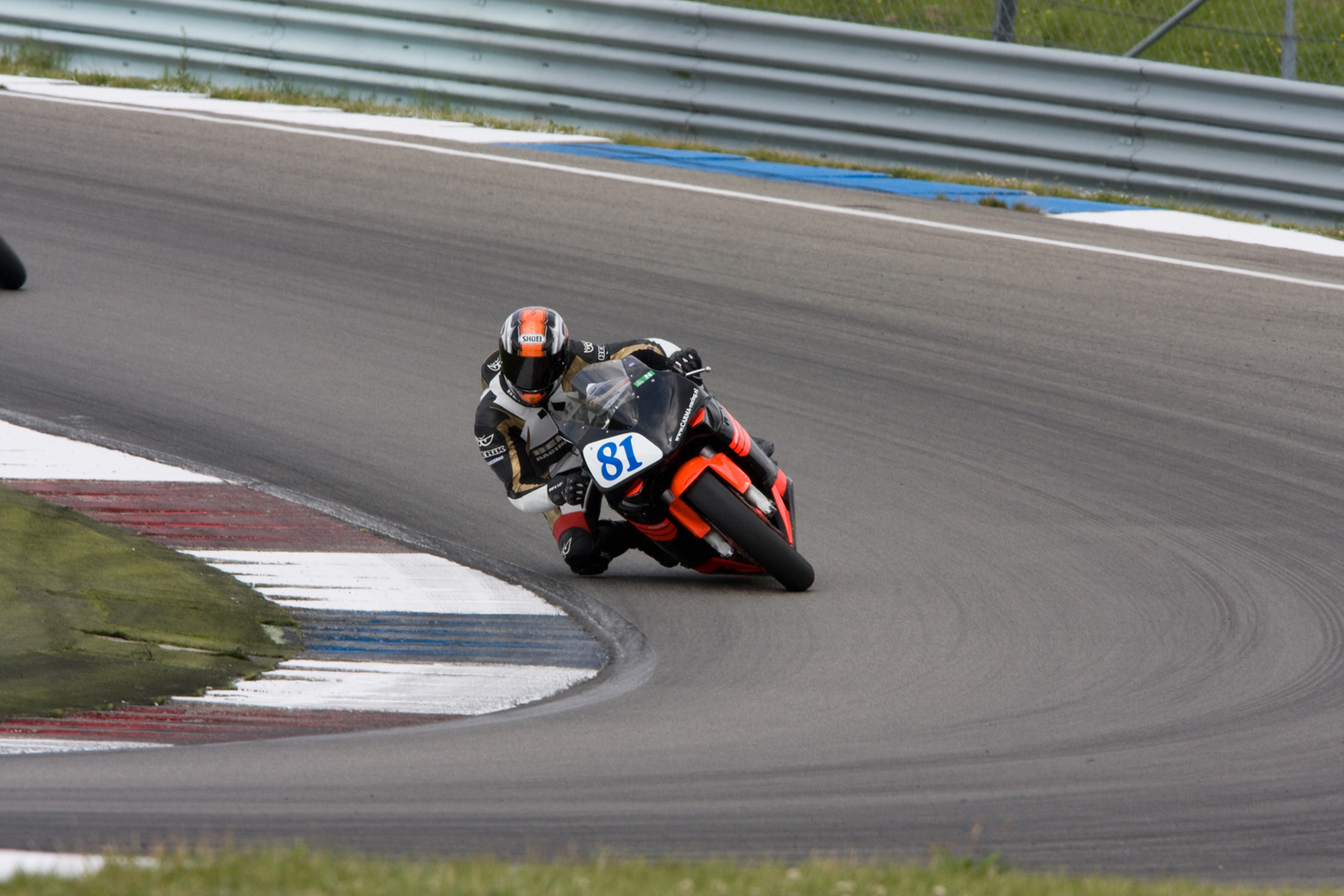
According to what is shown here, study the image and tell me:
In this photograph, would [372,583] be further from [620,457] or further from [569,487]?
[620,457]

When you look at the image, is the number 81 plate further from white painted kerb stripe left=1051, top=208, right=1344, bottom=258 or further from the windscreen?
white painted kerb stripe left=1051, top=208, right=1344, bottom=258

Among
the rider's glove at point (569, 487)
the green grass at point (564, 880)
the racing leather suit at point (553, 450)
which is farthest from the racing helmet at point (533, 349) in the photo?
the green grass at point (564, 880)

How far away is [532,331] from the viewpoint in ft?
23.5

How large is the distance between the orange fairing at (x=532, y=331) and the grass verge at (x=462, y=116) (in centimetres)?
701

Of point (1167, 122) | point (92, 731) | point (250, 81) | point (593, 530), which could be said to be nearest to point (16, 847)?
point (92, 731)

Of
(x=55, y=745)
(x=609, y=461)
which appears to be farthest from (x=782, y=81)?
(x=55, y=745)

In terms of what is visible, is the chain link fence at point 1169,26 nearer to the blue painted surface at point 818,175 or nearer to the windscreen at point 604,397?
the blue painted surface at point 818,175

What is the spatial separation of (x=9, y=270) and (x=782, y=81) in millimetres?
6268

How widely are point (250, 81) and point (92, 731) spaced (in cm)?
1221

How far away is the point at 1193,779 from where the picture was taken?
4.72 metres

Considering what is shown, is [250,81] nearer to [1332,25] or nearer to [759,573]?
[1332,25]

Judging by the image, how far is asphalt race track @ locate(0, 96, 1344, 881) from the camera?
4418 mm

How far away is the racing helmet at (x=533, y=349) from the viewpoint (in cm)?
716

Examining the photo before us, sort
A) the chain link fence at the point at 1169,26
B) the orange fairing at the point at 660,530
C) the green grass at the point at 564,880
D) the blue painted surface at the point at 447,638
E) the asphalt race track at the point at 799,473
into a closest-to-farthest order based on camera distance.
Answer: the green grass at the point at 564,880
the asphalt race track at the point at 799,473
the blue painted surface at the point at 447,638
the orange fairing at the point at 660,530
the chain link fence at the point at 1169,26
